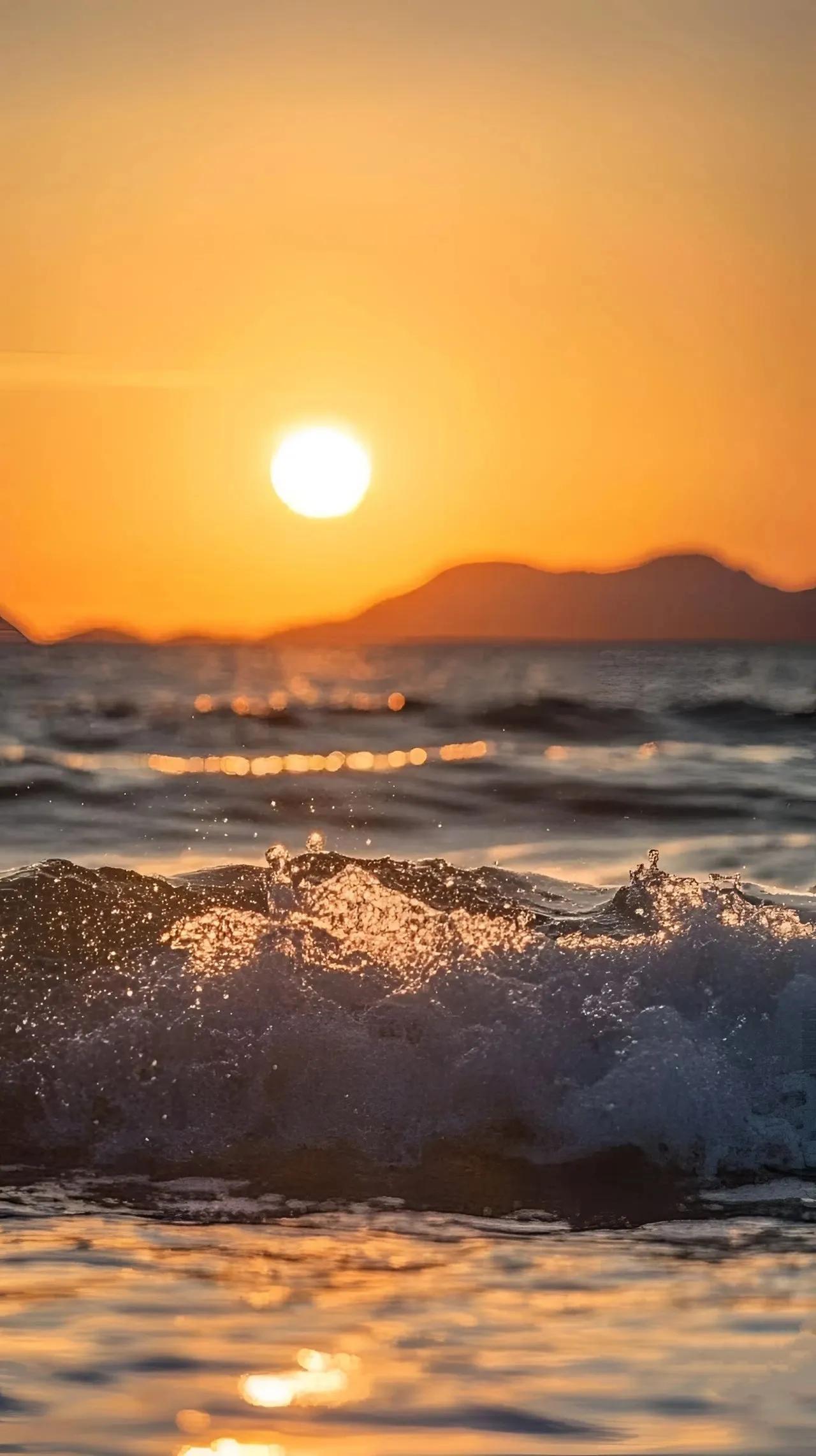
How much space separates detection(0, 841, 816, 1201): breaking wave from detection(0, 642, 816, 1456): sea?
0.01 metres

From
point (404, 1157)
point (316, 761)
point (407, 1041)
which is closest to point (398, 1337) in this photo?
point (404, 1157)

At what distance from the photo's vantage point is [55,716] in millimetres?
28891

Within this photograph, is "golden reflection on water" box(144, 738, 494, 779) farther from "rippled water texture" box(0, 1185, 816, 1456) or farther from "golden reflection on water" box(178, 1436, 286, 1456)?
"golden reflection on water" box(178, 1436, 286, 1456)

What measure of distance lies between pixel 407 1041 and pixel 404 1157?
2.18 ft

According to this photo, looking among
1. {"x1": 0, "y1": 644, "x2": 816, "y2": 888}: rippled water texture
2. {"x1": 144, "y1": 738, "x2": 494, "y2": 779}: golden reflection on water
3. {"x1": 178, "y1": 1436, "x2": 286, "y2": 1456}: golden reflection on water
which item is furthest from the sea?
{"x1": 144, "y1": 738, "x2": 494, "y2": 779}: golden reflection on water

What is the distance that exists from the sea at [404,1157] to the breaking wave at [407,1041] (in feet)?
0.05

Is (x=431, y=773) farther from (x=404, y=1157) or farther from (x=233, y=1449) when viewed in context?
(x=233, y=1449)

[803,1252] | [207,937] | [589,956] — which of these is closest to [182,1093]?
[207,937]

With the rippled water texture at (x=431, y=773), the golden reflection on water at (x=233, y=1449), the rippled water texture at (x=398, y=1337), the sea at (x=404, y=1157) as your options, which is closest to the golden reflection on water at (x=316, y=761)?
the rippled water texture at (x=431, y=773)

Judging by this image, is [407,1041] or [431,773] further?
[431,773]

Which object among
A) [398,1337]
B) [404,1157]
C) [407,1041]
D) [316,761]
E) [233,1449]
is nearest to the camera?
[233,1449]

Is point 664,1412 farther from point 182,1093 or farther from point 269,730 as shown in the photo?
point 269,730

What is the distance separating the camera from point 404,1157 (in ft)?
21.2

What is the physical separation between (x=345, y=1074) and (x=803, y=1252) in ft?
6.94
